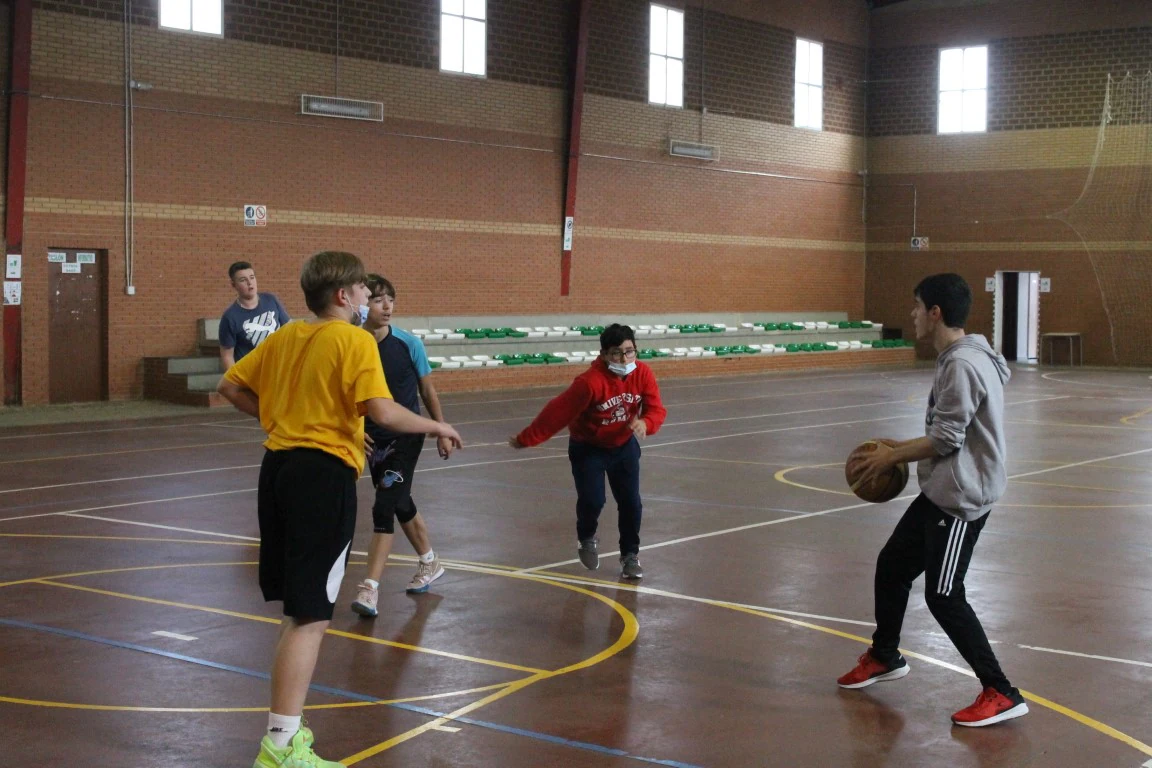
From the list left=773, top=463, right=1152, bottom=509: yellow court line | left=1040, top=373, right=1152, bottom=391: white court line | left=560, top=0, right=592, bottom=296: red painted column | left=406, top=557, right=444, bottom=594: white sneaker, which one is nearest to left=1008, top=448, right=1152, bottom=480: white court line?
left=773, top=463, right=1152, bottom=509: yellow court line

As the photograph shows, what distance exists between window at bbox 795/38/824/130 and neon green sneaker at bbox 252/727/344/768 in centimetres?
3278

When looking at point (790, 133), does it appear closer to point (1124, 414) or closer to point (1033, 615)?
point (1124, 414)

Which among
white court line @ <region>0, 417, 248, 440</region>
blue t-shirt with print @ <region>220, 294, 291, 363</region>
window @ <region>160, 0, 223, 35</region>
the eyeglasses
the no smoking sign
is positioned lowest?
white court line @ <region>0, 417, 248, 440</region>

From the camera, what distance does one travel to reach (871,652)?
20.7 ft

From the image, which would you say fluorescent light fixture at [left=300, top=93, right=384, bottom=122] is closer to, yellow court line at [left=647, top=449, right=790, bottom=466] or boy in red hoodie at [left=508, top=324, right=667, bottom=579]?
yellow court line at [left=647, top=449, right=790, bottom=466]

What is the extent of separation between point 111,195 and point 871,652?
18.9m

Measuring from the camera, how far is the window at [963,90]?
36219mm

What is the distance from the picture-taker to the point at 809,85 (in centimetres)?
3616

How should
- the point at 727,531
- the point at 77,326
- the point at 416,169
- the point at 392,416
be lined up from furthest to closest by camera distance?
the point at 416,169, the point at 77,326, the point at 727,531, the point at 392,416

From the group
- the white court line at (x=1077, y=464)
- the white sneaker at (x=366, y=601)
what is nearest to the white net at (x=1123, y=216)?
the white court line at (x=1077, y=464)

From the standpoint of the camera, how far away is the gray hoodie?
18.5 ft

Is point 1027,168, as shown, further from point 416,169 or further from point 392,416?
point 392,416

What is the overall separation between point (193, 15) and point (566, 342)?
10.6 metres

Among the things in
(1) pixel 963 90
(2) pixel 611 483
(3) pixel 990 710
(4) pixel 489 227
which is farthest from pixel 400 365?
(1) pixel 963 90
